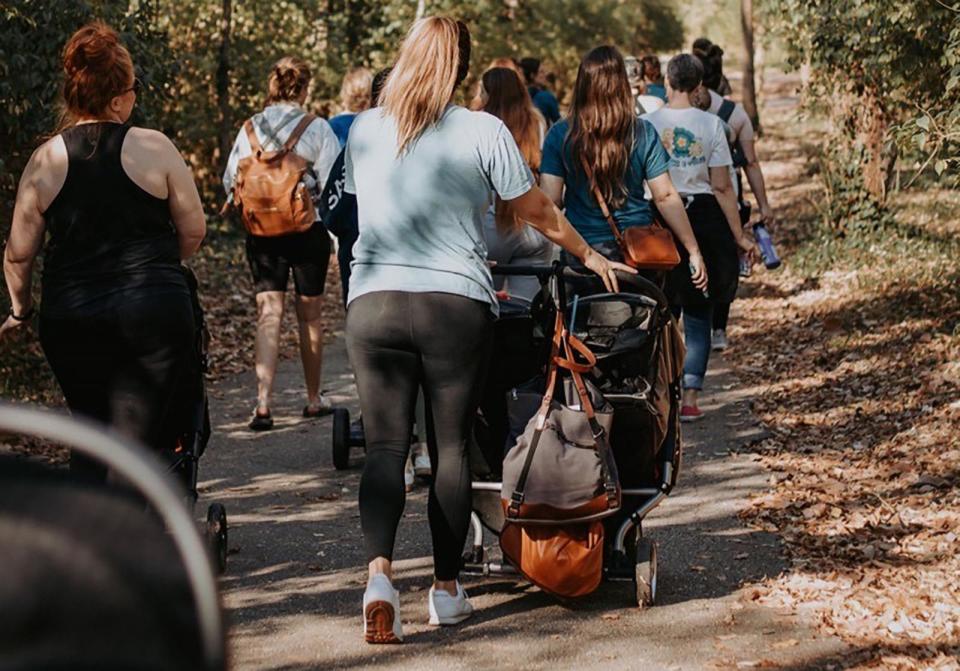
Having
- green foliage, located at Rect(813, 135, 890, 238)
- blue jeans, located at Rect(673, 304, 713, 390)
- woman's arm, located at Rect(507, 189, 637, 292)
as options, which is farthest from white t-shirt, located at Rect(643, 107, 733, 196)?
green foliage, located at Rect(813, 135, 890, 238)

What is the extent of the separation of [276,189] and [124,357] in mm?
3401

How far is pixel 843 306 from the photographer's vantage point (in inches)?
518

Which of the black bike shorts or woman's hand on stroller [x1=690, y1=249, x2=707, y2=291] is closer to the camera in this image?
woman's hand on stroller [x1=690, y1=249, x2=707, y2=291]

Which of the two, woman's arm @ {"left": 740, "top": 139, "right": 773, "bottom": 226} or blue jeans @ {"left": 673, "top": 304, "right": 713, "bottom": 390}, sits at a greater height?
woman's arm @ {"left": 740, "top": 139, "right": 773, "bottom": 226}

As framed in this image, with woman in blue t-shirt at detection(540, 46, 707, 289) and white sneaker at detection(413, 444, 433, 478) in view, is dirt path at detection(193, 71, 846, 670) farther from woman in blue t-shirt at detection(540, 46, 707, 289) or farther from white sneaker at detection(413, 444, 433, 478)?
woman in blue t-shirt at detection(540, 46, 707, 289)

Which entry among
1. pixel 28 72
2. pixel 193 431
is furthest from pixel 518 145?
pixel 28 72

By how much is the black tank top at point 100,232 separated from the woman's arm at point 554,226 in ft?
4.19

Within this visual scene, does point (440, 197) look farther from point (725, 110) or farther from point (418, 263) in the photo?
point (725, 110)

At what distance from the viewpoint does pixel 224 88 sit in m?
18.3

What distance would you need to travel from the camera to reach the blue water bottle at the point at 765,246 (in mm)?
11570

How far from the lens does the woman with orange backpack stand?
845 centimetres

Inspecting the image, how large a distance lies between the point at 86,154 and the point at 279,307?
13.1 ft

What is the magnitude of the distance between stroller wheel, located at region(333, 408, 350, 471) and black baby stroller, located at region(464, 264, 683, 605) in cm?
227

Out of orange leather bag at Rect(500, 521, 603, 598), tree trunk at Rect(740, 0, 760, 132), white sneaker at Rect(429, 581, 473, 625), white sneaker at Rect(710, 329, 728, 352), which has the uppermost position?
tree trunk at Rect(740, 0, 760, 132)
